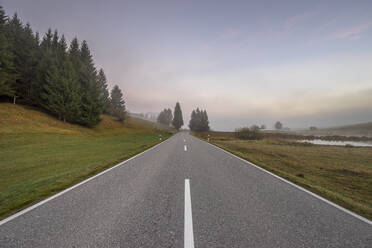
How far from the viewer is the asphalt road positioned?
215 centimetres

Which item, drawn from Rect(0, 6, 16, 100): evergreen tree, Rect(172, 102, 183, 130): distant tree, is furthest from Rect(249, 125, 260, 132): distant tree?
Rect(0, 6, 16, 100): evergreen tree

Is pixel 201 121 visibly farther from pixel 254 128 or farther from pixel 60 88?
pixel 60 88

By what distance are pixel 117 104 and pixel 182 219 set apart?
60.0 metres

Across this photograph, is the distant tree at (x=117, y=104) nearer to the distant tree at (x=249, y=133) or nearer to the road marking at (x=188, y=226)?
the distant tree at (x=249, y=133)

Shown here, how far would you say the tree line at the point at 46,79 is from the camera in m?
26.2

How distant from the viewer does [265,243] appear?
2.10 metres

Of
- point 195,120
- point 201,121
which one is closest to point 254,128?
point 201,121

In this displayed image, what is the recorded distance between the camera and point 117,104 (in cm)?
5541

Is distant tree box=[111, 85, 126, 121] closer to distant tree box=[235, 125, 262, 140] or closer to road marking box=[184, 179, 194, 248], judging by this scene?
distant tree box=[235, 125, 262, 140]

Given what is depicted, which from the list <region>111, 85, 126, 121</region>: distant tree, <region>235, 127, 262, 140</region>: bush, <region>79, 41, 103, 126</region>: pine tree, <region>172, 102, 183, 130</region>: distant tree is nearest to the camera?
<region>79, 41, 103, 126</region>: pine tree

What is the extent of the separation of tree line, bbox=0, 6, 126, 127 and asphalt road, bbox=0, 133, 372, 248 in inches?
1222

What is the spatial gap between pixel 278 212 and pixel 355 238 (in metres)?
1.05

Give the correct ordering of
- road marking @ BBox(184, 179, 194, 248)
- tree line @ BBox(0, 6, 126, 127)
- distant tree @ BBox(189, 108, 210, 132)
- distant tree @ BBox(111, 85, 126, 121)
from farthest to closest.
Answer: distant tree @ BBox(189, 108, 210, 132)
distant tree @ BBox(111, 85, 126, 121)
tree line @ BBox(0, 6, 126, 127)
road marking @ BBox(184, 179, 194, 248)

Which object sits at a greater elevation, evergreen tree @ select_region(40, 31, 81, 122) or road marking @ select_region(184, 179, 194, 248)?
evergreen tree @ select_region(40, 31, 81, 122)
